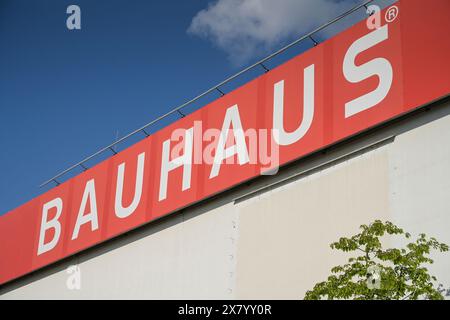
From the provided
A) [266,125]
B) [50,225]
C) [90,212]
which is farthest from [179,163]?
[50,225]

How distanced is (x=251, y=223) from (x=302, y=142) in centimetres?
291

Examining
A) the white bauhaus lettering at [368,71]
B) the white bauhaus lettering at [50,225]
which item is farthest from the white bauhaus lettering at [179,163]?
the white bauhaus lettering at [50,225]

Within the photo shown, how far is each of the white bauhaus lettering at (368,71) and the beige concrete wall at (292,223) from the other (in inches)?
31.2

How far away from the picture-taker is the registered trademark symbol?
17797 mm

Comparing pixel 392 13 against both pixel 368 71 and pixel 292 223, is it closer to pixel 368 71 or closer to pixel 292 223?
pixel 368 71

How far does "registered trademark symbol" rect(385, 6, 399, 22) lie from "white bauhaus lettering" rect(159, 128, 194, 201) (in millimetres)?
7853

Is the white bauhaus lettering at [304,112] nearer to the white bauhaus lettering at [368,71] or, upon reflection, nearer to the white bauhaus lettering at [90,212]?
the white bauhaus lettering at [368,71]

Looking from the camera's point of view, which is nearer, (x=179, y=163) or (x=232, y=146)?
(x=232, y=146)

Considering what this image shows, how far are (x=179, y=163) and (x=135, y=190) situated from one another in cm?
264

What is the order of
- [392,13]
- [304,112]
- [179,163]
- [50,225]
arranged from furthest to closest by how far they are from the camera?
[50,225]
[179,163]
[304,112]
[392,13]

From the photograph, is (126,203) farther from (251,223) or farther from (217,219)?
(251,223)

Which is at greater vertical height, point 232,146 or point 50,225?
point 50,225

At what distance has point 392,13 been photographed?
17906mm

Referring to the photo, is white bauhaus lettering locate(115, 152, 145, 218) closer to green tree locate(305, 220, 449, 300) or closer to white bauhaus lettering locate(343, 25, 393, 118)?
white bauhaus lettering locate(343, 25, 393, 118)
